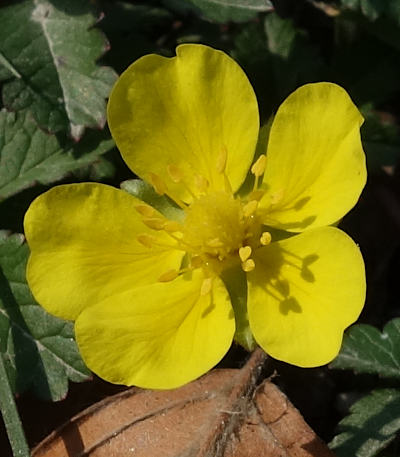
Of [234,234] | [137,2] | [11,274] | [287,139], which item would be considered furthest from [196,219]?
[137,2]

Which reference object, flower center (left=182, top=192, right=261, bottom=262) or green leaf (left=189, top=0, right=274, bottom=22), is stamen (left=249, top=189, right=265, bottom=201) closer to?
flower center (left=182, top=192, right=261, bottom=262)

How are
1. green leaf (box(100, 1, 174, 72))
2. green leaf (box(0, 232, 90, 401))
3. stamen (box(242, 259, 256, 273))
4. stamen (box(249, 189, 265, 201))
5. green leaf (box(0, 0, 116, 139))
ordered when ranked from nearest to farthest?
stamen (box(242, 259, 256, 273)), stamen (box(249, 189, 265, 201)), green leaf (box(0, 232, 90, 401)), green leaf (box(0, 0, 116, 139)), green leaf (box(100, 1, 174, 72))

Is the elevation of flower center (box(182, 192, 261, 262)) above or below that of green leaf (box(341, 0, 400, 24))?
below

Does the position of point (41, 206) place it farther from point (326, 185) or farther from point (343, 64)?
point (343, 64)

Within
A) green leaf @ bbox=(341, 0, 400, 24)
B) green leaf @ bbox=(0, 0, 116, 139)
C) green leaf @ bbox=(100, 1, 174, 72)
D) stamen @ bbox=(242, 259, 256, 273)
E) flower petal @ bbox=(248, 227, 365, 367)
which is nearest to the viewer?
flower petal @ bbox=(248, 227, 365, 367)

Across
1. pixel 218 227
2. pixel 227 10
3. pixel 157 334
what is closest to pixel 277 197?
pixel 218 227

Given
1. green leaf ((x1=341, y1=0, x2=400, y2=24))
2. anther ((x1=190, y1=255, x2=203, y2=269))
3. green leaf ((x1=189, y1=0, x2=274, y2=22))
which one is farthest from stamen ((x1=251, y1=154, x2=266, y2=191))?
green leaf ((x1=341, y1=0, x2=400, y2=24))
